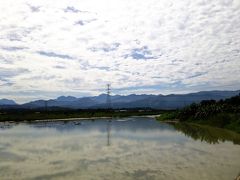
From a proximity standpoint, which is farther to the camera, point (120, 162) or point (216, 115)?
point (216, 115)

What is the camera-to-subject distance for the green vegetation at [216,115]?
5417 cm

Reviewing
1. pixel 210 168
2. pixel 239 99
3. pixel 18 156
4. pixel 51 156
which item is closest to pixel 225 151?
pixel 210 168

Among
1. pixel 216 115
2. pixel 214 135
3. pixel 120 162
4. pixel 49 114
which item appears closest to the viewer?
pixel 120 162

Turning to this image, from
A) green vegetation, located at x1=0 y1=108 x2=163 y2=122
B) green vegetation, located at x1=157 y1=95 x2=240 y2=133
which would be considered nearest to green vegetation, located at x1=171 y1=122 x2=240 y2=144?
green vegetation, located at x1=157 y1=95 x2=240 y2=133

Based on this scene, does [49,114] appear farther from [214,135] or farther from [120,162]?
[120,162]

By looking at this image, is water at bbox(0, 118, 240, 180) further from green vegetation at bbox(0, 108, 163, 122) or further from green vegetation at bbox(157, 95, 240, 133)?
green vegetation at bbox(0, 108, 163, 122)

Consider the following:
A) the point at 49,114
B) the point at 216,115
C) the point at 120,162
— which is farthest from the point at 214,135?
the point at 49,114

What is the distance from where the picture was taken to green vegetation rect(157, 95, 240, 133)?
54172 mm

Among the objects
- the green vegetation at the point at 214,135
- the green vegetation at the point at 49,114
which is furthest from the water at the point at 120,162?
the green vegetation at the point at 49,114

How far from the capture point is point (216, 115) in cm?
6266

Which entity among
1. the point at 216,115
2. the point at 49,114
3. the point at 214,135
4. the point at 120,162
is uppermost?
the point at 49,114

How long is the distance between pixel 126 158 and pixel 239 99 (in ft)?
165

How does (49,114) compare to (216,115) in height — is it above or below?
above

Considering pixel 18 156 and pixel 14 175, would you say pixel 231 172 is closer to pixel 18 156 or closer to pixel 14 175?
pixel 14 175
